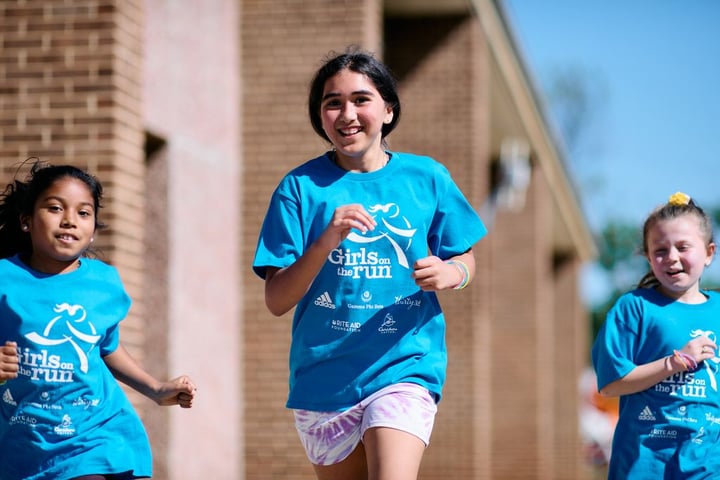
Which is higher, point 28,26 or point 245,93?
point 245,93

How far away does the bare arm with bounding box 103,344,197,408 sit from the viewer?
405 centimetres

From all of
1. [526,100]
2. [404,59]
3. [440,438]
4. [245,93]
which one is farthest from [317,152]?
[526,100]

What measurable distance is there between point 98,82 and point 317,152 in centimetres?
384

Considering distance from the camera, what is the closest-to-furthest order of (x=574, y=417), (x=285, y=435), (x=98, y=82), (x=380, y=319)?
1. (x=380, y=319)
2. (x=98, y=82)
3. (x=285, y=435)
4. (x=574, y=417)

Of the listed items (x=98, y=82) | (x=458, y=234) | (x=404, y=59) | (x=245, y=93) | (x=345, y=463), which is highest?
(x=404, y=59)

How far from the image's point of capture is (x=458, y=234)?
4176mm

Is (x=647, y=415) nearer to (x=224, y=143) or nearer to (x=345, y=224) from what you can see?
(x=345, y=224)

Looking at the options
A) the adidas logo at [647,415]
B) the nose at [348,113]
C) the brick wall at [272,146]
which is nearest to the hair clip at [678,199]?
the adidas logo at [647,415]

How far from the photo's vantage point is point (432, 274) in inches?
146

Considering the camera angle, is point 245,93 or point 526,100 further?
point 526,100

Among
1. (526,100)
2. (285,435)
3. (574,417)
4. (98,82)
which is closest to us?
(98,82)

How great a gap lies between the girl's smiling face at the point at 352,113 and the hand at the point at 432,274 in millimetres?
540

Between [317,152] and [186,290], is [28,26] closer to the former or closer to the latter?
[186,290]

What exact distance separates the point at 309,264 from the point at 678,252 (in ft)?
5.49
